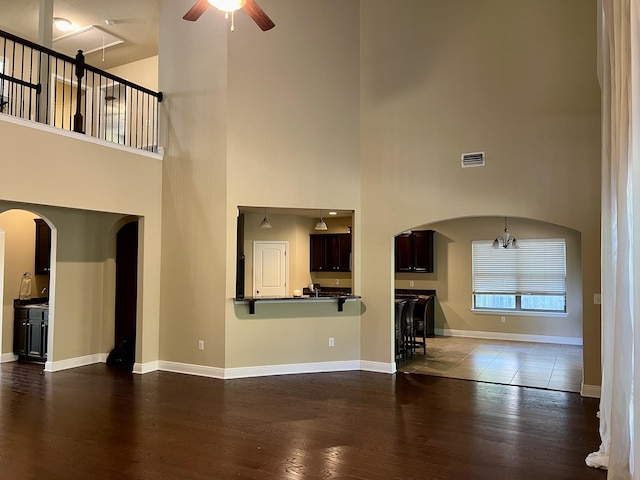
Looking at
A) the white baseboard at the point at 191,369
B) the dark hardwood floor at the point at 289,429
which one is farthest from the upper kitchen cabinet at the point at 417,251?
the white baseboard at the point at 191,369

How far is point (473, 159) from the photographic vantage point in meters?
5.98

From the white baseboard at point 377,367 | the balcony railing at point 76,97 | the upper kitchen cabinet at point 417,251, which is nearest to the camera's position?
the balcony railing at point 76,97

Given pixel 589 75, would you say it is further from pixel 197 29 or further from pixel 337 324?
pixel 197 29

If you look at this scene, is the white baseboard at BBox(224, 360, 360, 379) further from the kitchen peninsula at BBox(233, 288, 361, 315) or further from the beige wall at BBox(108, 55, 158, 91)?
the beige wall at BBox(108, 55, 158, 91)

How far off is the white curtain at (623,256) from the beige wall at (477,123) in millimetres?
2012

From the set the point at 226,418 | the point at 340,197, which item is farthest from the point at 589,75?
the point at 226,418

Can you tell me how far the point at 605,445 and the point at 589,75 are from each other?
4152 mm

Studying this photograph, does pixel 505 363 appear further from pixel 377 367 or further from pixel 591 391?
pixel 377 367

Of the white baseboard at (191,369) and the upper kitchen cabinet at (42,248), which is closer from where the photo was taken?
the white baseboard at (191,369)

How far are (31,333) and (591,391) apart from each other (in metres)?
7.75

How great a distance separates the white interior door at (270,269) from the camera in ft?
28.3

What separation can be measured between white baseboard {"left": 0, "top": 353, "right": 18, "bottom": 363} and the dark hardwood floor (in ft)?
3.88

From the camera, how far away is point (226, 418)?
176 inches

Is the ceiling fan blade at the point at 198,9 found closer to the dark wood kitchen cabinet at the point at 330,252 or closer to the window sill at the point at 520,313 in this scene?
the dark wood kitchen cabinet at the point at 330,252
